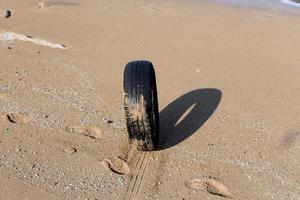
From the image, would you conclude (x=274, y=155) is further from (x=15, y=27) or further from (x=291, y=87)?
(x=15, y=27)

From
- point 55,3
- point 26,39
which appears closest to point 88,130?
point 26,39

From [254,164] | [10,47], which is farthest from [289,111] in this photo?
[10,47]

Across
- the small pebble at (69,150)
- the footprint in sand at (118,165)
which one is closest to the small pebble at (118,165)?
the footprint in sand at (118,165)

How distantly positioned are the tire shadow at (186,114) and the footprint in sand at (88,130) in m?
0.68

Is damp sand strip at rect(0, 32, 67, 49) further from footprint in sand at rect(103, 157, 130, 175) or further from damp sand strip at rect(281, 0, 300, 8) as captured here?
damp sand strip at rect(281, 0, 300, 8)

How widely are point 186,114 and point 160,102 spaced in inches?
17.0

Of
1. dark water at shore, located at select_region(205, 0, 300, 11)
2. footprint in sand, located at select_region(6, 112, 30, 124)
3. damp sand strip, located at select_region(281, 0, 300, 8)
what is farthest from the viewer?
damp sand strip, located at select_region(281, 0, 300, 8)

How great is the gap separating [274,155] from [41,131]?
249 cm

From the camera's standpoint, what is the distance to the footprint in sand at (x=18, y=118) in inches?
240

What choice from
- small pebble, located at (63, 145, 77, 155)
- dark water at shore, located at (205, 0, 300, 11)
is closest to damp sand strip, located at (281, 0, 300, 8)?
dark water at shore, located at (205, 0, 300, 11)

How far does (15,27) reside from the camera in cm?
901

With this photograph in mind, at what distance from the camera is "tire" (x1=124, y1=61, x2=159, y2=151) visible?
5387 mm

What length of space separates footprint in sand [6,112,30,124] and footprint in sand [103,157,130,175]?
121 centimetres

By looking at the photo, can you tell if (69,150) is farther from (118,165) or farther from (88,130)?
(118,165)
